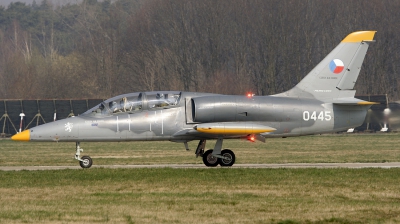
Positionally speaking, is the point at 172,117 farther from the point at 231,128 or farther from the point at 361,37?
the point at 361,37

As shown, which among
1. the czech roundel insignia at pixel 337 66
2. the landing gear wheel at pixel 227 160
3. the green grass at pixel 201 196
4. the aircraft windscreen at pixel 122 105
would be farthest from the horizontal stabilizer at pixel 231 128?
the czech roundel insignia at pixel 337 66

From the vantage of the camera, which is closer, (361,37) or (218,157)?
(218,157)

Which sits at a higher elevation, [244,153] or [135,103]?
[135,103]

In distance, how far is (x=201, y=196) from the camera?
56.1 ft

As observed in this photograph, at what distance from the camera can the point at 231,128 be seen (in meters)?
22.8

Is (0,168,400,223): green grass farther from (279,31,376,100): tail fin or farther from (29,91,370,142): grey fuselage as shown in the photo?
(279,31,376,100): tail fin

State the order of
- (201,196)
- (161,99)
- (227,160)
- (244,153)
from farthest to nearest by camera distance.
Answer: (244,153)
(227,160)
(161,99)
(201,196)

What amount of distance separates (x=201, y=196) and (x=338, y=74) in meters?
8.50

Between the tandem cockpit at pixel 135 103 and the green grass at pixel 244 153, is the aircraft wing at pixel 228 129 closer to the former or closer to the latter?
the tandem cockpit at pixel 135 103

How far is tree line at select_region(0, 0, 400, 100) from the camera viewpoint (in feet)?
249

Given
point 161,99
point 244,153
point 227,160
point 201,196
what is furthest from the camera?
point 244,153

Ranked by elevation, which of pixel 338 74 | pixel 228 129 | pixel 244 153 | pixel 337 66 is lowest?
pixel 244 153

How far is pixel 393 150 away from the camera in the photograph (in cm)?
3459

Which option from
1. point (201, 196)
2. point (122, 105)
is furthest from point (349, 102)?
point (201, 196)
